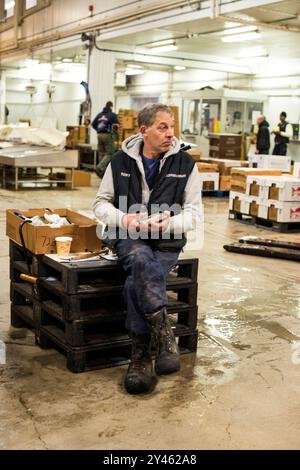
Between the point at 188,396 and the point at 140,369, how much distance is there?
267 millimetres

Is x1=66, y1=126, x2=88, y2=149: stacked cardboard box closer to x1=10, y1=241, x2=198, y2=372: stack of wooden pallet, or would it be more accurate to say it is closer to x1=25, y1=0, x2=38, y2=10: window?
x1=25, y1=0, x2=38, y2=10: window

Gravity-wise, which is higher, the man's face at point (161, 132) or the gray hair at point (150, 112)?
the gray hair at point (150, 112)

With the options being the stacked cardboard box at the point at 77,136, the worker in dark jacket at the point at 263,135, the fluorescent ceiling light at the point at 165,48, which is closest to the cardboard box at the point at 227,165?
the worker in dark jacket at the point at 263,135

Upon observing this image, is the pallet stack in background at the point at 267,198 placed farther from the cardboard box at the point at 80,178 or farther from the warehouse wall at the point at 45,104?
the warehouse wall at the point at 45,104

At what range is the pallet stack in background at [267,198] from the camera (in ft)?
24.4

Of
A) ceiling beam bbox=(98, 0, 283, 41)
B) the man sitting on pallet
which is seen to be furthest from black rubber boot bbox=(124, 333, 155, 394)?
ceiling beam bbox=(98, 0, 283, 41)

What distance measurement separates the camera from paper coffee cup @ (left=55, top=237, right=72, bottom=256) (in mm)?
3160

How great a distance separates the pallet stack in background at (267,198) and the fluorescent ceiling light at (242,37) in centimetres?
517

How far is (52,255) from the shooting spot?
10.4 feet

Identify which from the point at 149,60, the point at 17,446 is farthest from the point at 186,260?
the point at 149,60

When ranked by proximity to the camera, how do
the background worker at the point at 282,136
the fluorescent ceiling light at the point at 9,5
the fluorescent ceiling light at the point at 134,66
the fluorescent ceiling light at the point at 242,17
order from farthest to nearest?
1. the fluorescent ceiling light at the point at 9,5
2. the fluorescent ceiling light at the point at 134,66
3. the background worker at the point at 282,136
4. the fluorescent ceiling light at the point at 242,17

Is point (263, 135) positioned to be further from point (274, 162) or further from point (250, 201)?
point (250, 201)

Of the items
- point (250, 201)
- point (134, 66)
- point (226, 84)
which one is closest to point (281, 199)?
point (250, 201)

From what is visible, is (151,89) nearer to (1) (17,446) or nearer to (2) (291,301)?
(2) (291,301)
